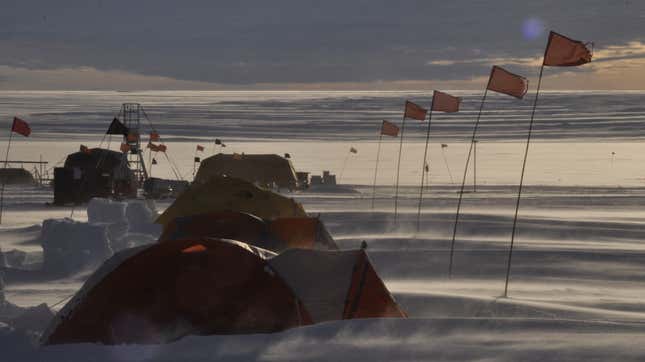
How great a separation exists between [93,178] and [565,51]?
20.9m

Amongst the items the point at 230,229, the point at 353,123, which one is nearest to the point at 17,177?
the point at 230,229

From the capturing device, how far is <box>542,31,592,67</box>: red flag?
1426cm

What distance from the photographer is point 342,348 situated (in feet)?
24.8

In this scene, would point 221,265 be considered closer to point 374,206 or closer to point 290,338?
point 290,338

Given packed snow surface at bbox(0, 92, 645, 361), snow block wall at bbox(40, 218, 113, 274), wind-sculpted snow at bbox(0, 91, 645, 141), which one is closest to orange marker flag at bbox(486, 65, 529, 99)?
packed snow surface at bbox(0, 92, 645, 361)

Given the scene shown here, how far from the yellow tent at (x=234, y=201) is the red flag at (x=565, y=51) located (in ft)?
22.7

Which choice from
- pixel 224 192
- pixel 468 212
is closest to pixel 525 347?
pixel 224 192

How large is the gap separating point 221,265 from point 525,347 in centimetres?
340

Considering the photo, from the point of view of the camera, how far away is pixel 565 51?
14.4m

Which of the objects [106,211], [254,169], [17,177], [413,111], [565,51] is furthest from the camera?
[17,177]

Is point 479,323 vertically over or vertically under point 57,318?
over

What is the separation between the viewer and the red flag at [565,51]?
1426cm

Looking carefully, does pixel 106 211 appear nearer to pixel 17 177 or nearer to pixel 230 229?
pixel 230 229

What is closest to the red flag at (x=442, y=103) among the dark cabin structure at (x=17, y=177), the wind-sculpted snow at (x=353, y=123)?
the dark cabin structure at (x=17, y=177)
